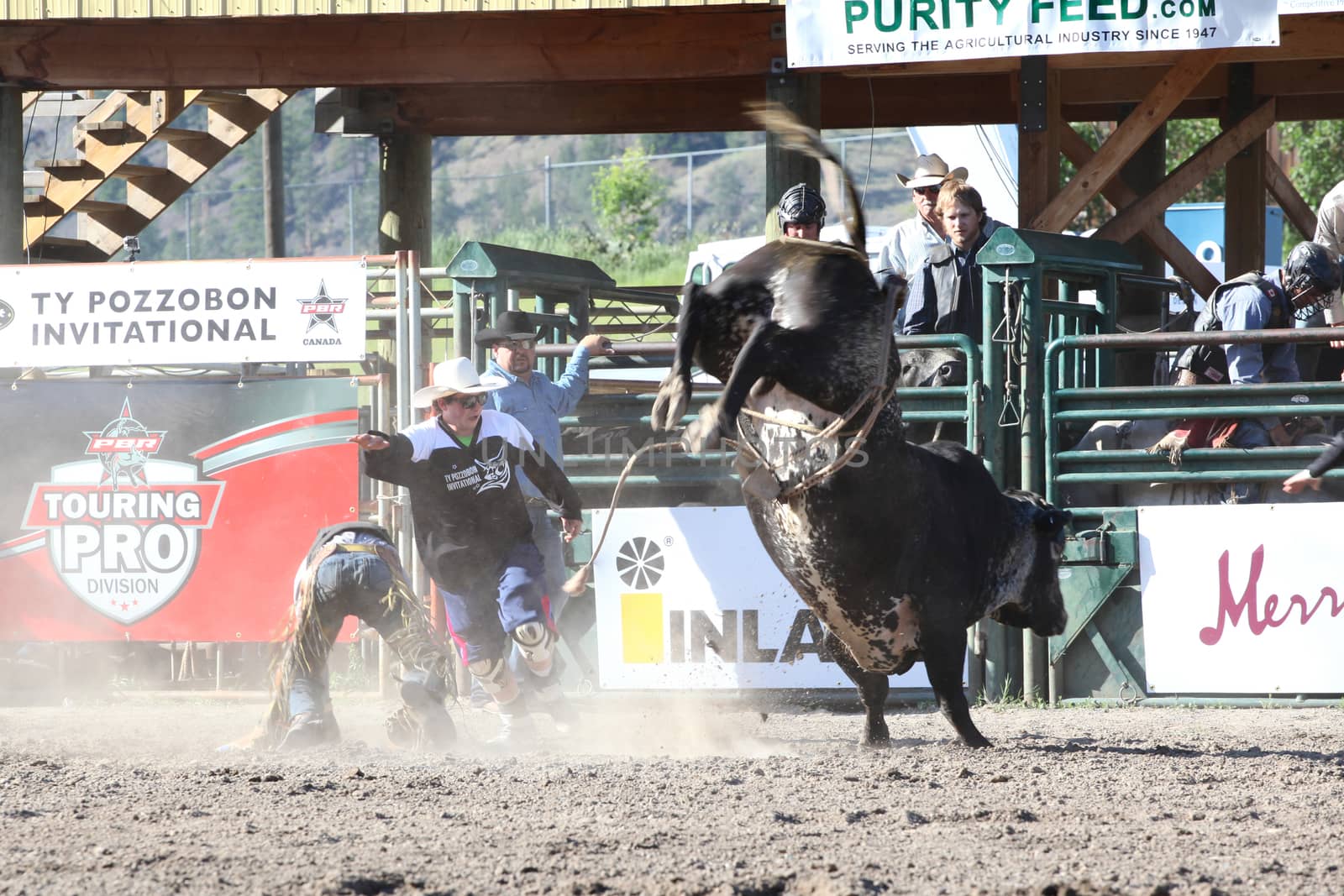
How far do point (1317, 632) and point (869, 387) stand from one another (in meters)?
3.57

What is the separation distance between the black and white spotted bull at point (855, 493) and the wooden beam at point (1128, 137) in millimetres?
3832

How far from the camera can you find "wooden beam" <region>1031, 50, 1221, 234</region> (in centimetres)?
998

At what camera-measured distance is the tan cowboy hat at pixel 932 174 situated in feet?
28.5

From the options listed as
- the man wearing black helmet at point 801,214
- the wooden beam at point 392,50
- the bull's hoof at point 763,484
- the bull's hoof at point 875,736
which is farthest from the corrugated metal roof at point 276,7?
the bull's hoof at point 763,484

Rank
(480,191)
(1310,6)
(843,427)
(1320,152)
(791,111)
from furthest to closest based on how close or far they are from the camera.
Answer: (480,191), (1320,152), (791,111), (1310,6), (843,427)

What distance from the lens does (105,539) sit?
8867mm

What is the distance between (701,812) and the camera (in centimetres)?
519

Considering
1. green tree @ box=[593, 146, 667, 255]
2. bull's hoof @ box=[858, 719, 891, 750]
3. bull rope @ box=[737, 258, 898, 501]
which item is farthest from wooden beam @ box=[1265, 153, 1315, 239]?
green tree @ box=[593, 146, 667, 255]

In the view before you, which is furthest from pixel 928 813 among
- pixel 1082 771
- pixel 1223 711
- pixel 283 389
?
pixel 283 389

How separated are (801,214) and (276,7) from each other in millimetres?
5047

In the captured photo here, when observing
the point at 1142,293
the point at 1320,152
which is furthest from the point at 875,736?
the point at 1320,152

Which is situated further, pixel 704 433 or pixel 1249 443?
pixel 1249 443

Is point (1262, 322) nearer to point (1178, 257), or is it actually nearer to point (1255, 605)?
point (1255, 605)

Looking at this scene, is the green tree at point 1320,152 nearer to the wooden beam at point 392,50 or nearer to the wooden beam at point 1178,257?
the wooden beam at point 1178,257
